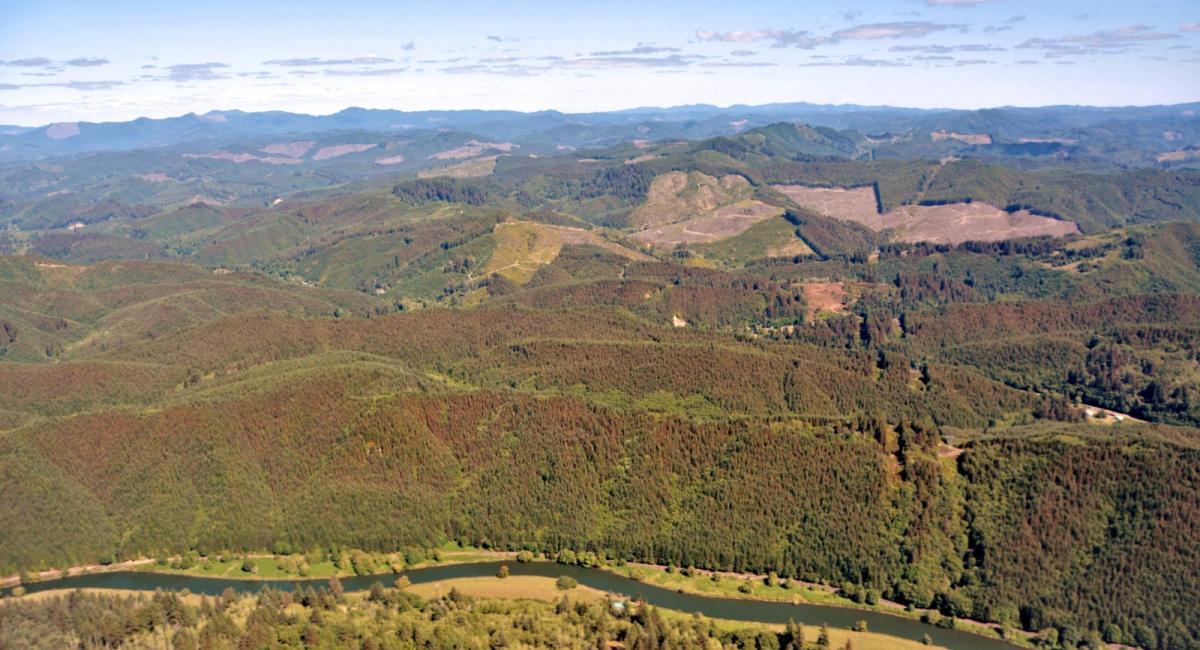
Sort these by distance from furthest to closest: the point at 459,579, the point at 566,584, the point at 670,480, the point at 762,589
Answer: the point at 670,480
the point at 459,579
the point at 566,584
the point at 762,589

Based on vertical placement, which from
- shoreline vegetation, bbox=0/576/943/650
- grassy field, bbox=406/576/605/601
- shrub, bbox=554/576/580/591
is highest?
shoreline vegetation, bbox=0/576/943/650

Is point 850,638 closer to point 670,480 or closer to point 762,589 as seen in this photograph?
point 762,589

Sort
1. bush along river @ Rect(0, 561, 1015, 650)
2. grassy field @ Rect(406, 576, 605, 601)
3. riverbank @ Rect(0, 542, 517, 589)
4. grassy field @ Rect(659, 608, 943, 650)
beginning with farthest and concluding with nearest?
1. riverbank @ Rect(0, 542, 517, 589)
2. grassy field @ Rect(406, 576, 605, 601)
3. bush along river @ Rect(0, 561, 1015, 650)
4. grassy field @ Rect(659, 608, 943, 650)

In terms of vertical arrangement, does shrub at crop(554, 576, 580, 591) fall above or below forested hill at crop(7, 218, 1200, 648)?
below

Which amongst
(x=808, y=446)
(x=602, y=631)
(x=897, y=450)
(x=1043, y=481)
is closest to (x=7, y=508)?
(x=602, y=631)

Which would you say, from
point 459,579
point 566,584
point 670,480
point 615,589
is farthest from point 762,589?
point 459,579

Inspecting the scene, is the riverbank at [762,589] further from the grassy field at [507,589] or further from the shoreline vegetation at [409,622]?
the grassy field at [507,589]

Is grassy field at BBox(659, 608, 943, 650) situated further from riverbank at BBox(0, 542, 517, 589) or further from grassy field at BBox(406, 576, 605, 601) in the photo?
riverbank at BBox(0, 542, 517, 589)

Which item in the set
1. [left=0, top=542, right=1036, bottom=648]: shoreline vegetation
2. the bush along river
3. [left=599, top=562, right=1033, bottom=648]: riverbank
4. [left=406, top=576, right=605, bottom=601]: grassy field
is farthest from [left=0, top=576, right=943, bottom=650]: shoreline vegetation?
[left=0, top=542, right=1036, bottom=648]: shoreline vegetation
